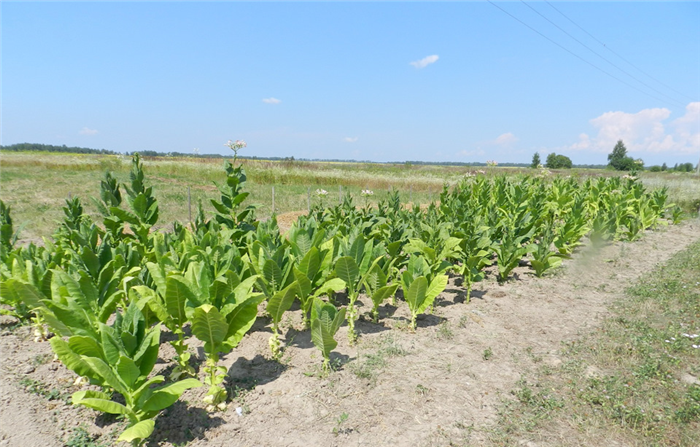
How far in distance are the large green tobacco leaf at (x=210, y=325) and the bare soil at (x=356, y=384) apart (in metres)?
0.48

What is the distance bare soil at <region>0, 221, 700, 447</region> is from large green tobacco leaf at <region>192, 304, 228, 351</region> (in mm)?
477

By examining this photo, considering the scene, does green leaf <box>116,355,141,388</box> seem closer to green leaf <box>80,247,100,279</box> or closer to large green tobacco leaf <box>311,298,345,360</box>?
large green tobacco leaf <box>311,298,345,360</box>

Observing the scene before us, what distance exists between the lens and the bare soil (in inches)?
100

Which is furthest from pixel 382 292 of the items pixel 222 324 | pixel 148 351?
pixel 148 351

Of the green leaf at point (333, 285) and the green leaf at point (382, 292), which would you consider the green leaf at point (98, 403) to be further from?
the green leaf at point (382, 292)

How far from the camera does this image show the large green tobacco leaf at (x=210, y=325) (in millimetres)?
2523

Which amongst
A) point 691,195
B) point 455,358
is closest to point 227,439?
point 455,358

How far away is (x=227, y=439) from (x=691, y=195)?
66.7ft

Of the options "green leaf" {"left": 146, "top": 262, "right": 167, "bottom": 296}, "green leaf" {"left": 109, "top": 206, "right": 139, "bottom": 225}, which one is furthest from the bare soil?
"green leaf" {"left": 109, "top": 206, "right": 139, "bottom": 225}

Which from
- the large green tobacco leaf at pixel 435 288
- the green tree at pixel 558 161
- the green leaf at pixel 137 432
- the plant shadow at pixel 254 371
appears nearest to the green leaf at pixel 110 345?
the green leaf at pixel 137 432

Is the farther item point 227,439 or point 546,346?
point 546,346

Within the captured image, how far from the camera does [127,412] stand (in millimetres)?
2227

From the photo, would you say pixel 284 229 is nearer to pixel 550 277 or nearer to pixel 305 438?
pixel 550 277

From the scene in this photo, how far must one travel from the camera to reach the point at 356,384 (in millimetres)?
3086
